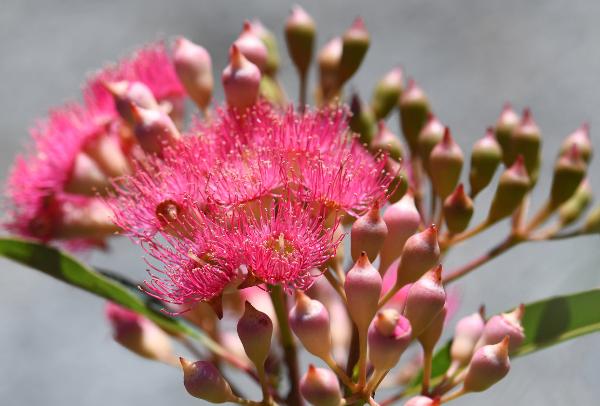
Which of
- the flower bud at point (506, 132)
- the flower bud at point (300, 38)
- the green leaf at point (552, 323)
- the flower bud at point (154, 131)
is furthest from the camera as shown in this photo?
the flower bud at point (300, 38)

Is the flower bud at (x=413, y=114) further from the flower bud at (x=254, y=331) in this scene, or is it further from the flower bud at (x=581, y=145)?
the flower bud at (x=254, y=331)

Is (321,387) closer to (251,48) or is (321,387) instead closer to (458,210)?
(458,210)

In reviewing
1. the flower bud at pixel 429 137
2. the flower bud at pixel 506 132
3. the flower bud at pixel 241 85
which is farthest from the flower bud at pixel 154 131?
the flower bud at pixel 506 132

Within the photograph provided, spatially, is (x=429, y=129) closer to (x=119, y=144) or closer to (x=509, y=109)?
(x=509, y=109)

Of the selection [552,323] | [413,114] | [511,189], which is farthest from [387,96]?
[552,323]

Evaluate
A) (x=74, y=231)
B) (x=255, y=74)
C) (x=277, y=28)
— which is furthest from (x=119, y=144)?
(x=277, y=28)
